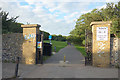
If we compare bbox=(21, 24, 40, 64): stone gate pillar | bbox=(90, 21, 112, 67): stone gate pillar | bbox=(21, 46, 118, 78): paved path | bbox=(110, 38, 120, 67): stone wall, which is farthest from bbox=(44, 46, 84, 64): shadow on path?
bbox=(110, 38, 120, 67): stone wall

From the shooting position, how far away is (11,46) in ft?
27.3

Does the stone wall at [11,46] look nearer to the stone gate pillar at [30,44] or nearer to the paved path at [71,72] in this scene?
the stone gate pillar at [30,44]

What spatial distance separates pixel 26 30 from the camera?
26.4 feet

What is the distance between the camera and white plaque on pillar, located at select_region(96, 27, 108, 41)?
23.7ft

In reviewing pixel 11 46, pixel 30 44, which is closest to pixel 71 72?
pixel 30 44

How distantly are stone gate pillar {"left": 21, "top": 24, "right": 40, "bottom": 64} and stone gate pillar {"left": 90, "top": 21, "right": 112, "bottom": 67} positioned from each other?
14.6 ft

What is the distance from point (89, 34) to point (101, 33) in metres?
1.10

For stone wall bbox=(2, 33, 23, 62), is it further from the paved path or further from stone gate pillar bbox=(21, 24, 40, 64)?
the paved path

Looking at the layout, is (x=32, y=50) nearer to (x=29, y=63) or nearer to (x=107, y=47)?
(x=29, y=63)

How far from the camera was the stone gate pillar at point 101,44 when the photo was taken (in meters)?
7.17

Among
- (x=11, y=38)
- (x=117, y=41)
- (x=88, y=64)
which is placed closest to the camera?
(x=117, y=41)

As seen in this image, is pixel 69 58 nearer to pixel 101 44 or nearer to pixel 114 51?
pixel 101 44

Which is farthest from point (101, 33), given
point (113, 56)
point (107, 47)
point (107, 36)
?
point (113, 56)

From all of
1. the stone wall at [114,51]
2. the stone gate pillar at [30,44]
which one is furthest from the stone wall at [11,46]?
the stone wall at [114,51]
